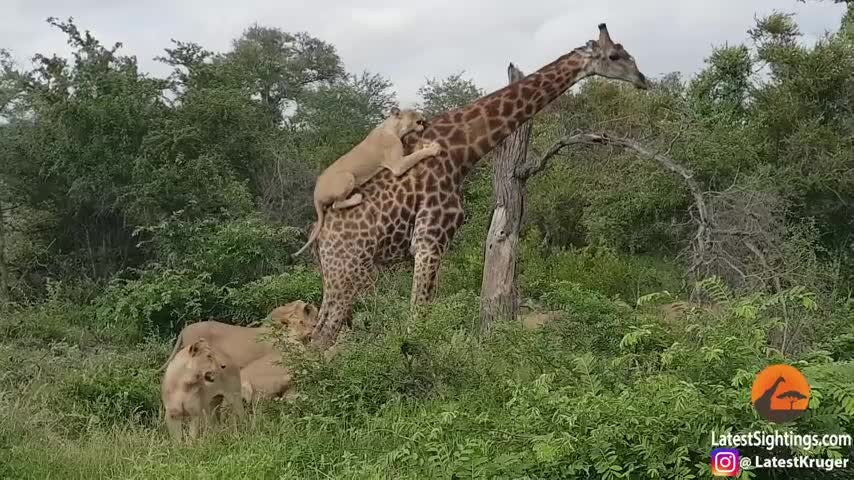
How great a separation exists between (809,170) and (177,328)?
8072mm

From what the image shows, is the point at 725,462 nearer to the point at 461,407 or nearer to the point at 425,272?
the point at 461,407

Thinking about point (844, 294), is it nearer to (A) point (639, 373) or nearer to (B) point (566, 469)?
(A) point (639, 373)

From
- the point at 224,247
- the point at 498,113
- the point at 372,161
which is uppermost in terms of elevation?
the point at 498,113

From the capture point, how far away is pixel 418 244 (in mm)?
6652

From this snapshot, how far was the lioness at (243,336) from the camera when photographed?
652 centimetres

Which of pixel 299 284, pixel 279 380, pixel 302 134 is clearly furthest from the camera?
pixel 302 134

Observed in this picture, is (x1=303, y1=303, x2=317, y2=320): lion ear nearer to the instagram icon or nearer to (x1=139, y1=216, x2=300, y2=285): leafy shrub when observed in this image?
(x1=139, y1=216, x2=300, y2=285): leafy shrub

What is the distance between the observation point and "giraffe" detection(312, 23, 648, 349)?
6637mm

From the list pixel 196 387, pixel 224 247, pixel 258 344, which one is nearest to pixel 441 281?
pixel 224 247

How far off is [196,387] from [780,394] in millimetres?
3319

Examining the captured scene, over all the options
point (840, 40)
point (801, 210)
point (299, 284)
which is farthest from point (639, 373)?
point (840, 40)

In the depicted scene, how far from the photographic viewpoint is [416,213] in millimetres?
6680

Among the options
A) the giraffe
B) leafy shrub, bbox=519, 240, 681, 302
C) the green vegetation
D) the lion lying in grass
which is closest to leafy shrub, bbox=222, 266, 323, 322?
the green vegetation

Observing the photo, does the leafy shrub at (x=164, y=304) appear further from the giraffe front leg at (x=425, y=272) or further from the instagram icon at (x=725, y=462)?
the instagram icon at (x=725, y=462)
